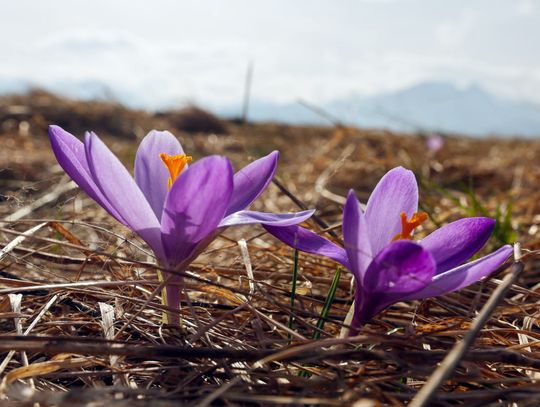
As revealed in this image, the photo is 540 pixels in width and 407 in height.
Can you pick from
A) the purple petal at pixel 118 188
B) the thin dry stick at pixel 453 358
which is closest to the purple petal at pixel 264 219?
the purple petal at pixel 118 188

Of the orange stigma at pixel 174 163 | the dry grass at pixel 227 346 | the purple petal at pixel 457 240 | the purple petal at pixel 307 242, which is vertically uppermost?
the orange stigma at pixel 174 163

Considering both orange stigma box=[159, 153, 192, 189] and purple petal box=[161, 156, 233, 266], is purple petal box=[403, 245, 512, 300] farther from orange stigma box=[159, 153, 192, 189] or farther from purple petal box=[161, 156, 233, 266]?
orange stigma box=[159, 153, 192, 189]

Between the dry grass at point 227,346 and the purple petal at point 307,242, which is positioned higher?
the purple petal at point 307,242

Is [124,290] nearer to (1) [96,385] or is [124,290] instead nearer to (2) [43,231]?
(1) [96,385]

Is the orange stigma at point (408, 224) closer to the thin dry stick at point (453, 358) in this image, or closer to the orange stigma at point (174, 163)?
the thin dry stick at point (453, 358)

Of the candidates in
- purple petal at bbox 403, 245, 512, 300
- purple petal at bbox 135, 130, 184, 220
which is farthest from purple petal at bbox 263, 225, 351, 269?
purple petal at bbox 135, 130, 184, 220

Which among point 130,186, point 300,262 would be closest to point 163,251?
point 130,186

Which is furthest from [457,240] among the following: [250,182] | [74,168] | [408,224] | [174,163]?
[74,168]
